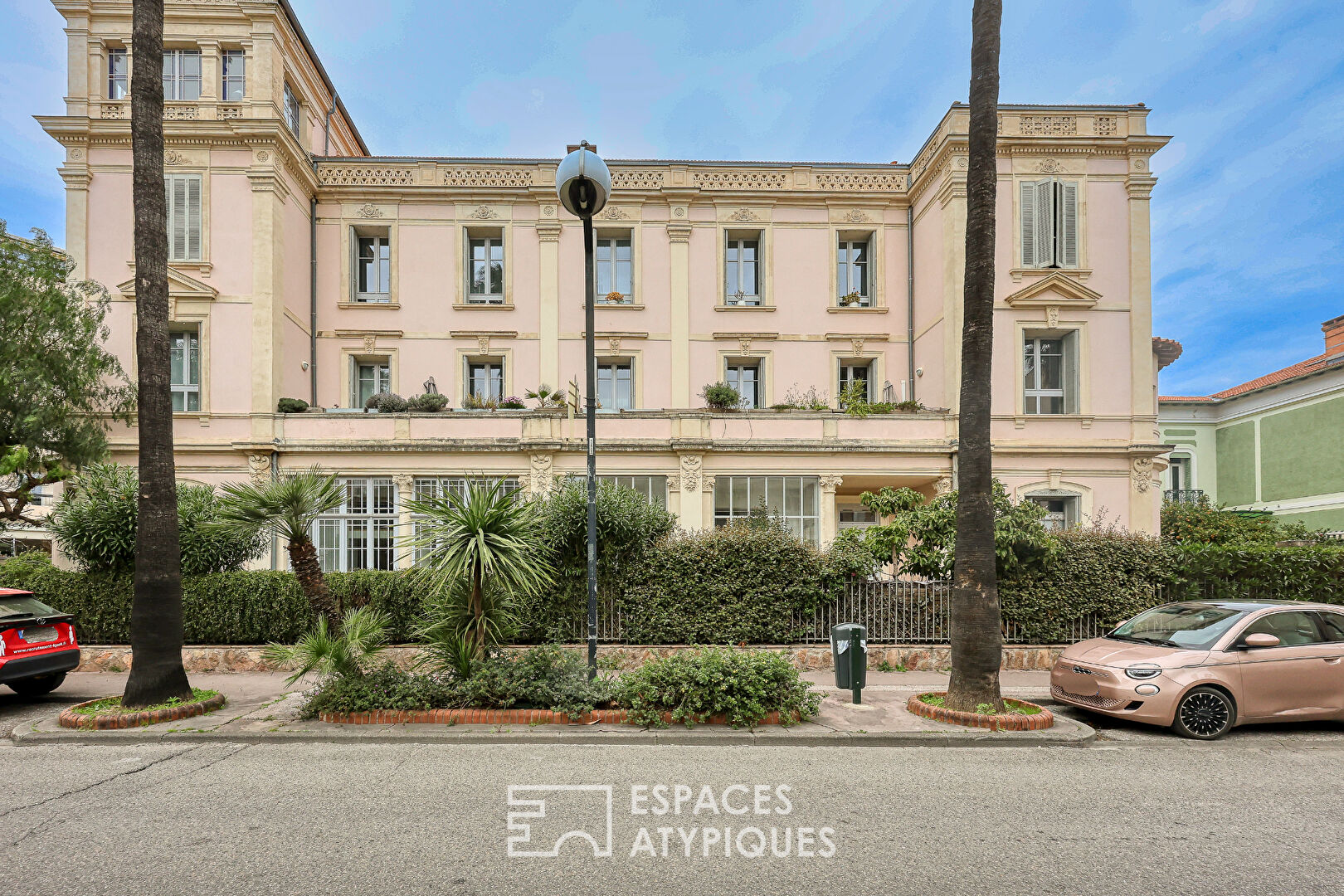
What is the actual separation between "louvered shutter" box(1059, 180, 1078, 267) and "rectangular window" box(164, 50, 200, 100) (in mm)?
23242

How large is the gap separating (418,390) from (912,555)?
1489 centimetres

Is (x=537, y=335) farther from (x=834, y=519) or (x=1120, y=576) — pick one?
(x=1120, y=576)

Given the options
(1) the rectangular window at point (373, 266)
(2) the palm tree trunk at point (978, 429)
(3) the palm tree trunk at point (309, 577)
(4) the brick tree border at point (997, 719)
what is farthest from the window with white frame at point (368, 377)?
(4) the brick tree border at point (997, 719)

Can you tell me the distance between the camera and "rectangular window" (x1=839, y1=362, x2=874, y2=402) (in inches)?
824

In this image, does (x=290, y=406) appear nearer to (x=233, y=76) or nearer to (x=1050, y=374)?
(x=233, y=76)

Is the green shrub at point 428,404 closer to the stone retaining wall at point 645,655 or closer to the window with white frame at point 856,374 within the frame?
the stone retaining wall at point 645,655

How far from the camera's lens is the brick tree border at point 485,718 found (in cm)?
761

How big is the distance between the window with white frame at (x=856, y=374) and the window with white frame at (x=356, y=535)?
1326cm

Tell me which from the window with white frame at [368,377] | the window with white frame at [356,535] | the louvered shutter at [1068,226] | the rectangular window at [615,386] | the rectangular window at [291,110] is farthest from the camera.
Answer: the rectangular window at [615,386]

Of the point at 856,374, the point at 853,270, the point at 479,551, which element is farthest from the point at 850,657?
the point at 853,270

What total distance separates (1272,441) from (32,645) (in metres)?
37.1

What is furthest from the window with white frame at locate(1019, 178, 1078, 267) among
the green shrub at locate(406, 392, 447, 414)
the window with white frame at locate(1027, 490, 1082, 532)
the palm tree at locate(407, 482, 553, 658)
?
the palm tree at locate(407, 482, 553, 658)

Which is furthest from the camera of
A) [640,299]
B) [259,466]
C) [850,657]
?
[640,299]

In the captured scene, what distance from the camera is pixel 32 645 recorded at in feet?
28.7
